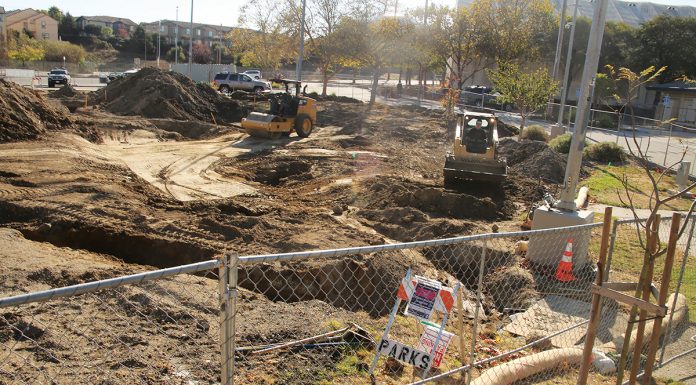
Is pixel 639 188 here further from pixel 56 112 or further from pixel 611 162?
pixel 56 112

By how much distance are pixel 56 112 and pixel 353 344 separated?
19.3 meters

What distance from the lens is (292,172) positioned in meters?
20.6

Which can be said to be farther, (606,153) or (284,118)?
(606,153)

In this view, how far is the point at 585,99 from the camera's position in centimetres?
1036

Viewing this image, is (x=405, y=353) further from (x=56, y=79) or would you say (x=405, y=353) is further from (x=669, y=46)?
(x=669, y=46)

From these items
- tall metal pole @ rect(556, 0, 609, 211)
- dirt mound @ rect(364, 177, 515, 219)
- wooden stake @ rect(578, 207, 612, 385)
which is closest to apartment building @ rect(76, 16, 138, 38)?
dirt mound @ rect(364, 177, 515, 219)

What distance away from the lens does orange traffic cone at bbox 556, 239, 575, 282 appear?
9.66 m

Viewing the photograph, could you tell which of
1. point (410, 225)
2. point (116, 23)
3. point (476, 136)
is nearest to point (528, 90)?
point (476, 136)

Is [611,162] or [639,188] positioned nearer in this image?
[639,188]

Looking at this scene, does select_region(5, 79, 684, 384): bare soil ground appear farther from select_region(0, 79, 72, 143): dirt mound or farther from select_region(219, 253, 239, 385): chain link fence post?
select_region(219, 253, 239, 385): chain link fence post

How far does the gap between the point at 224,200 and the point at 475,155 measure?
7.01m

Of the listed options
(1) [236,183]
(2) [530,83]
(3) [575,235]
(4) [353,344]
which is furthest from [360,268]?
(2) [530,83]

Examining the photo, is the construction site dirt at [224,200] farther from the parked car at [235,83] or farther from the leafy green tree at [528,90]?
the parked car at [235,83]

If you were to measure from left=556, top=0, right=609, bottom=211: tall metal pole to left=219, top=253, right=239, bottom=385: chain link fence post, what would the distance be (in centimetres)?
821
